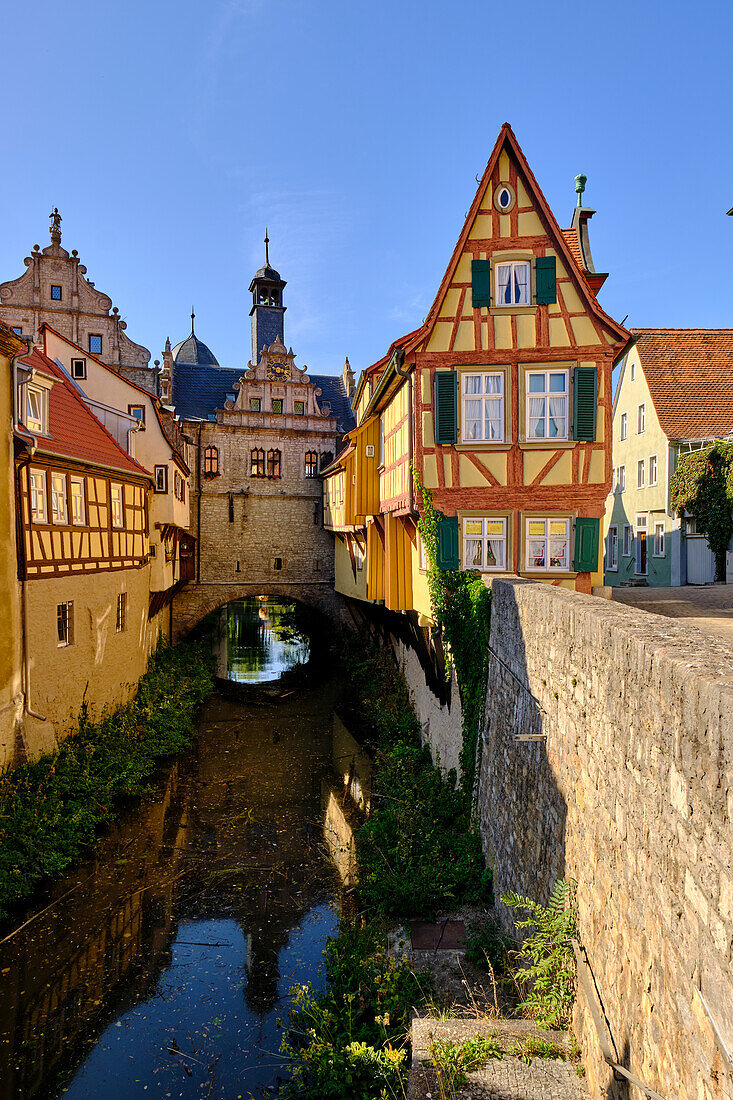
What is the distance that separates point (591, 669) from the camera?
16.2 ft

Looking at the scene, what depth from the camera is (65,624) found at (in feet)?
42.9

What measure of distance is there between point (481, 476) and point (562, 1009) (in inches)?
327

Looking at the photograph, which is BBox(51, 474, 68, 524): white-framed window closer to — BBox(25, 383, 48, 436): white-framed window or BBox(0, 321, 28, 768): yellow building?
BBox(25, 383, 48, 436): white-framed window

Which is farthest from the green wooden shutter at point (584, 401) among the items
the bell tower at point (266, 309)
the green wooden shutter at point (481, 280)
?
the bell tower at point (266, 309)

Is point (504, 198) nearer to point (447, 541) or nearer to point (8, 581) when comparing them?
point (447, 541)

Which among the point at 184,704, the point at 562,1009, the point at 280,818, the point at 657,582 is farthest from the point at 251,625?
the point at 562,1009

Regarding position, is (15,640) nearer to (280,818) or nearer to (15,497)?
(15,497)

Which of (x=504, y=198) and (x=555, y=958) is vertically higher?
(x=504, y=198)

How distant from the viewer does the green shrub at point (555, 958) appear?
5.19 meters

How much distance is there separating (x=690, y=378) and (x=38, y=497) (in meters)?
19.7

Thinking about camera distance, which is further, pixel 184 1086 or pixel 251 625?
pixel 251 625

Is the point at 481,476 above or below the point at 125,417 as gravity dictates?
below

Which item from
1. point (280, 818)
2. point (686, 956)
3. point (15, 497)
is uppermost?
point (15, 497)

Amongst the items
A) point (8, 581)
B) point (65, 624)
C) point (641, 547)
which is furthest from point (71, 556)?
point (641, 547)
